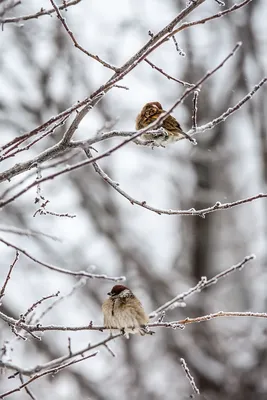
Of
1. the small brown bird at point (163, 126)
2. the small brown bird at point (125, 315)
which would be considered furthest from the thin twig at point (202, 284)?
the small brown bird at point (163, 126)

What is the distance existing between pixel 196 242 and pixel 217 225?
21.6 inches

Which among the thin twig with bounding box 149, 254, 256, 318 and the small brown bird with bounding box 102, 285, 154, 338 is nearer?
the thin twig with bounding box 149, 254, 256, 318

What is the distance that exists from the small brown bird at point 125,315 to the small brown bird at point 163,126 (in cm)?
96

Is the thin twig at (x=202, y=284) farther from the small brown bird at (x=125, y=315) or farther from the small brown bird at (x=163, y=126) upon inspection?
the small brown bird at (x=163, y=126)

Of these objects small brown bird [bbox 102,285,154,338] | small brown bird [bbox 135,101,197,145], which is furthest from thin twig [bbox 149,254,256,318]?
small brown bird [bbox 135,101,197,145]

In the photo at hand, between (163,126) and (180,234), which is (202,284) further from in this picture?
(180,234)

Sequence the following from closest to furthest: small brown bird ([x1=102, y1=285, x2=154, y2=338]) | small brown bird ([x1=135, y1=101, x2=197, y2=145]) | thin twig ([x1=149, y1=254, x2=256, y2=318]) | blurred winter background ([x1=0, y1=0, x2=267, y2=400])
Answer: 1. thin twig ([x1=149, y1=254, x2=256, y2=318])
2. small brown bird ([x1=135, y1=101, x2=197, y2=145])
3. small brown bird ([x1=102, y1=285, x2=154, y2=338])
4. blurred winter background ([x1=0, y1=0, x2=267, y2=400])

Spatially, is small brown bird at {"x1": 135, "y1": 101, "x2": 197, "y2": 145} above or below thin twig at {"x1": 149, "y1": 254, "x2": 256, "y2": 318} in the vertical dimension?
above

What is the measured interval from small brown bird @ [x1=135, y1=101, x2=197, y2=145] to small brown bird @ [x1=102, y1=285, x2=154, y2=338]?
3.14 ft

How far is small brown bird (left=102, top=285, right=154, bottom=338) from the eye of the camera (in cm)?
313

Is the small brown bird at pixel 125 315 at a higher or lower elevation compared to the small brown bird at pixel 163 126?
lower

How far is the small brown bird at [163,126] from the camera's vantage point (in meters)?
2.98

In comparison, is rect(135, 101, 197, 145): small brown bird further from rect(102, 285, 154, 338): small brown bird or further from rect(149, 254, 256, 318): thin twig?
rect(102, 285, 154, 338): small brown bird

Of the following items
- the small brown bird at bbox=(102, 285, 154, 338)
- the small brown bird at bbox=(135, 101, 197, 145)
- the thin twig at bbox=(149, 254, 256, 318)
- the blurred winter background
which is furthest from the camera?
the blurred winter background
